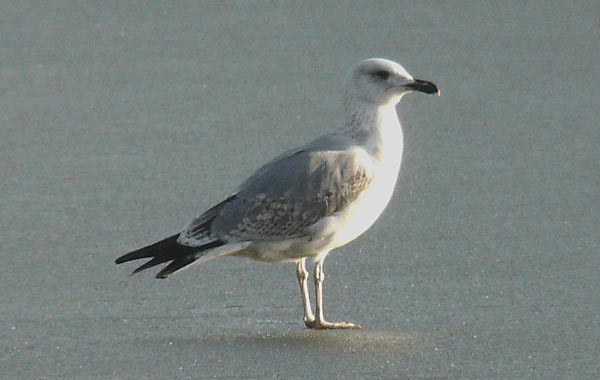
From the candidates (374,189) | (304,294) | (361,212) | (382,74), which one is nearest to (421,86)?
(382,74)

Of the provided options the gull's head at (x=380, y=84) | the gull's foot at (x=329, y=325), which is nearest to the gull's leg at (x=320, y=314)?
the gull's foot at (x=329, y=325)

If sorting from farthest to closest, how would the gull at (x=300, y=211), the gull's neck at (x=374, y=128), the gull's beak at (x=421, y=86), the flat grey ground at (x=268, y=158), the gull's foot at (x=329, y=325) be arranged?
the gull's beak at (x=421, y=86), the gull's neck at (x=374, y=128), the gull at (x=300, y=211), the gull's foot at (x=329, y=325), the flat grey ground at (x=268, y=158)

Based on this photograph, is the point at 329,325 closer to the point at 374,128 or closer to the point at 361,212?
the point at 361,212

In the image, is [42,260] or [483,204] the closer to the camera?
[42,260]

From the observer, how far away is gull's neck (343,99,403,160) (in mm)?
6637

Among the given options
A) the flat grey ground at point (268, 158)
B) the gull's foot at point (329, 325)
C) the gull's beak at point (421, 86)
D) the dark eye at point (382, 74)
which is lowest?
the gull's foot at point (329, 325)

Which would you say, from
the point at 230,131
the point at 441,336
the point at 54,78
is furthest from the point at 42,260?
the point at 54,78

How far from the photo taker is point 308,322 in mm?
6281

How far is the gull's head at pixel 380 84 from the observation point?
679cm

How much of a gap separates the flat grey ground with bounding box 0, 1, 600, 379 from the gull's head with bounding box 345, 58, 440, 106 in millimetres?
730

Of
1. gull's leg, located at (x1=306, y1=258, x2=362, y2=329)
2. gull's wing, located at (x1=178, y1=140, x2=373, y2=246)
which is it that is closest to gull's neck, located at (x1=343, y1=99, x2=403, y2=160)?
gull's wing, located at (x1=178, y1=140, x2=373, y2=246)

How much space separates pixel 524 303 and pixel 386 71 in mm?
1183

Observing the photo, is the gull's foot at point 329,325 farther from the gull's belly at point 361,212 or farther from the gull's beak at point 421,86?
the gull's beak at point 421,86

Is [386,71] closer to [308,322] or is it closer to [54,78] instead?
[308,322]
